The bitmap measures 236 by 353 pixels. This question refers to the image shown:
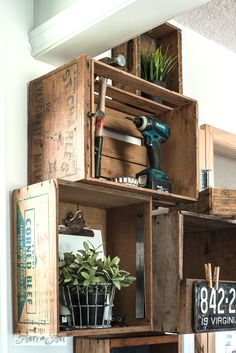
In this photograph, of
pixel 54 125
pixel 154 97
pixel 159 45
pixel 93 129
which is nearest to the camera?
pixel 93 129

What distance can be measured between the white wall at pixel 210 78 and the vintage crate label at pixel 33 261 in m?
1.23

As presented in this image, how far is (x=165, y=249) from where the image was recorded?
7.47 feet

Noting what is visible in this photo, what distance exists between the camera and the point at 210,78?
3.10 m

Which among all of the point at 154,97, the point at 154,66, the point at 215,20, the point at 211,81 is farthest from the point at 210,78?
the point at 154,97

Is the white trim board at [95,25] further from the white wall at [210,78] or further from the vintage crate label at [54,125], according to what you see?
the white wall at [210,78]

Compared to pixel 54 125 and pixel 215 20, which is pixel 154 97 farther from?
pixel 215 20

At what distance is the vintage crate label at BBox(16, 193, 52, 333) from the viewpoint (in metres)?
1.90

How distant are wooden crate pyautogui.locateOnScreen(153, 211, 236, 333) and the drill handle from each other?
20cm

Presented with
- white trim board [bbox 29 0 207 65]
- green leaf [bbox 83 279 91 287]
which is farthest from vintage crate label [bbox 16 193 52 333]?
white trim board [bbox 29 0 207 65]

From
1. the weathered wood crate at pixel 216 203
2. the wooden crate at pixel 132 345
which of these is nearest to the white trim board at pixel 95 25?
the weathered wood crate at pixel 216 203

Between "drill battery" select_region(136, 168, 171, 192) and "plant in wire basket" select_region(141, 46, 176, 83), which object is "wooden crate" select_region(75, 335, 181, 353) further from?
"plant in wire basket" select_region(141, 46, 176, 83)

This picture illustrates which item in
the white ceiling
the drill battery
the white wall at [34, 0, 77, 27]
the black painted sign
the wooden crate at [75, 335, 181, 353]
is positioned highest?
the white ceiling

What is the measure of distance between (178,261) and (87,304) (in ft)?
1.44

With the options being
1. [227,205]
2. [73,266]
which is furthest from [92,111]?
[227,205]
